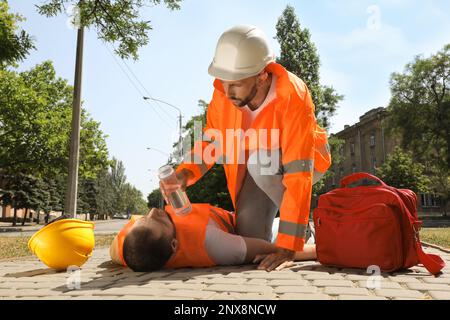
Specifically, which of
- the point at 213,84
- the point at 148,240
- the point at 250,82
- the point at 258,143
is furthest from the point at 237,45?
the point at 148,240

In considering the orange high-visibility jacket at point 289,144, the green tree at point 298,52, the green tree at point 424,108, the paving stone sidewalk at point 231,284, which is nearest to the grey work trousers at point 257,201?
the orange high-visibility jacket at point 289,144

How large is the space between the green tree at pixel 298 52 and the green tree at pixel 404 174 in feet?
34.0

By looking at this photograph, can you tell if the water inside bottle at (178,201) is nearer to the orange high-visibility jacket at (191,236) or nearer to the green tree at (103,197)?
the orange high-visibility jacket at (191,236)

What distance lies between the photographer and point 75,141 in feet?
32.4

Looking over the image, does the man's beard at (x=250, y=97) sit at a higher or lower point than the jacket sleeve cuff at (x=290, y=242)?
higher

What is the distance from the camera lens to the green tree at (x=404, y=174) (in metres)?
34.6

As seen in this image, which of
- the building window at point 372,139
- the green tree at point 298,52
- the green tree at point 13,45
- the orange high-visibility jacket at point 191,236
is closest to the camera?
the orange high-visibility jacket at point 191,236

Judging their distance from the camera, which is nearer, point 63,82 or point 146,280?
point 146,280

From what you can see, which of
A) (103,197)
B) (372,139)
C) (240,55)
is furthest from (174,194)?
(103,197)

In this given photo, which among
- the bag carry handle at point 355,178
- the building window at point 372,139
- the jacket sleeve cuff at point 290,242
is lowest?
the jacket sleeve cuff at point 290,242

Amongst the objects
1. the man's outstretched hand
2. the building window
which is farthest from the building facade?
the man's outstretched hand
